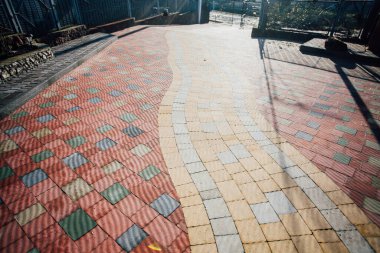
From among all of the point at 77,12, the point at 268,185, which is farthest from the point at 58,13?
the point at 268,185

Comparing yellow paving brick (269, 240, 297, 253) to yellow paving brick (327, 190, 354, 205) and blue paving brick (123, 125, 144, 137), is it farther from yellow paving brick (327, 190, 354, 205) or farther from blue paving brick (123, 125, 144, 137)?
blue paving brick (123, 125, 144, 137)

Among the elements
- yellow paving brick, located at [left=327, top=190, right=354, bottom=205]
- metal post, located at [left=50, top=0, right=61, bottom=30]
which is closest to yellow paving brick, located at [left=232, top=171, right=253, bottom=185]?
yellow paving brick, located at [left=327, top=190, right=354, bottom=205]

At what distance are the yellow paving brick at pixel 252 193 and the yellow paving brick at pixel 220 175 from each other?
10.4 inches

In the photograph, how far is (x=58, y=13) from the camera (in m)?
10.7

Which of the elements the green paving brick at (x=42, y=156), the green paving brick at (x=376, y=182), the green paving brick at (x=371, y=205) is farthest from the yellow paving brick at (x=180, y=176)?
the green paving brick at (x=376, y=182)

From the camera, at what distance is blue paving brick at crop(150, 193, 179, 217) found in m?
3.04

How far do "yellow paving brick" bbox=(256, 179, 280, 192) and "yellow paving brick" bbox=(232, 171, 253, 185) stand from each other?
0.17 m

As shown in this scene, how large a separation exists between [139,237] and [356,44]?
1380 centimetres

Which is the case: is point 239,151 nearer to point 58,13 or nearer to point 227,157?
point 227,157

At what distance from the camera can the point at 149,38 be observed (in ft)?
42.6

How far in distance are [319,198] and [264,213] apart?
3.03 feet

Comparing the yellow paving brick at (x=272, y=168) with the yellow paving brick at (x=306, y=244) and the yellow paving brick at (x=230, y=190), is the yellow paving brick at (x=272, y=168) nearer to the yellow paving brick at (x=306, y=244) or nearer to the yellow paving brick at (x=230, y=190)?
the yellow paving brick at (x=230, y=190)

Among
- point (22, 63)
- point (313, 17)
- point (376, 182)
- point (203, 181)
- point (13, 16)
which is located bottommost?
point (376, 182)

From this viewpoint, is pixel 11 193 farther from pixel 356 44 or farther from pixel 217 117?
pixel 356 44
